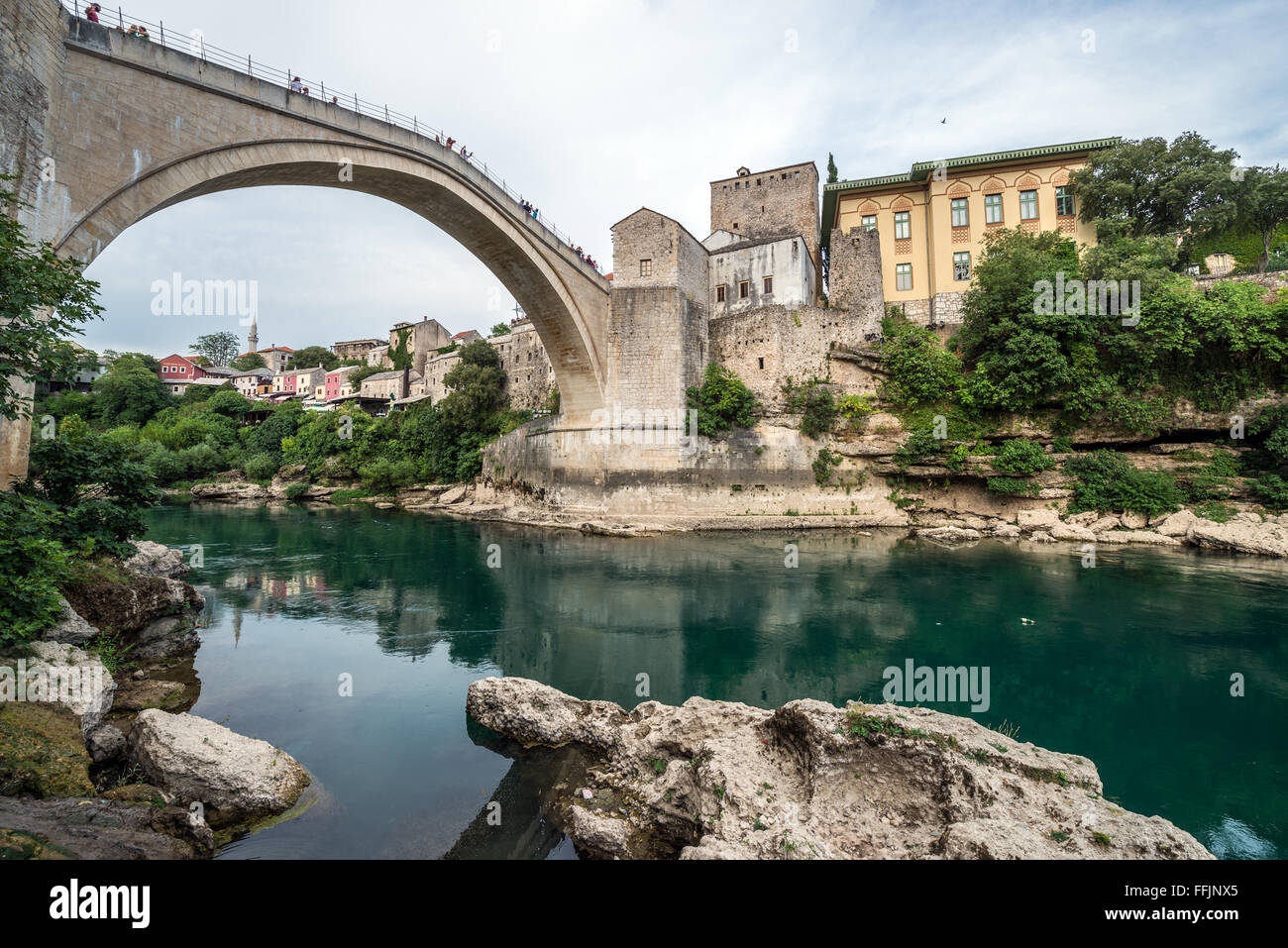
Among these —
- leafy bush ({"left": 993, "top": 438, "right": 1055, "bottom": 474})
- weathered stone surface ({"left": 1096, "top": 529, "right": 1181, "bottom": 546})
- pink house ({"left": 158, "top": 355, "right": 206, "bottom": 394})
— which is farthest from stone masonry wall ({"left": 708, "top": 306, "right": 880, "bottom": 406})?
pink house ({"left": 158, "top": 355, "right": 206, "bottom": 394})

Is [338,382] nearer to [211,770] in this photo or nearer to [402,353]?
[402,353]

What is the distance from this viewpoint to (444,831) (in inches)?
166

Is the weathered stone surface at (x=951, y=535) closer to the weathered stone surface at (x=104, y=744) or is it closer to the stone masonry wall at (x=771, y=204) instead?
the stone masonry wall at (x=771, y=204)

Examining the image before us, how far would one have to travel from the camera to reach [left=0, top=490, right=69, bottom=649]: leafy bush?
4391 mm

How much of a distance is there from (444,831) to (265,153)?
12655mm

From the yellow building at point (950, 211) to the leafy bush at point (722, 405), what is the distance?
24.3ft

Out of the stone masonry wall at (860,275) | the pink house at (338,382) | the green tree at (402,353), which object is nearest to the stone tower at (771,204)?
the stone masonry wall at (860,275)

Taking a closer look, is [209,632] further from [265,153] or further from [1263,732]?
[1263,732]

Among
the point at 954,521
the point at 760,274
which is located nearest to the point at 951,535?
the point at 954,521

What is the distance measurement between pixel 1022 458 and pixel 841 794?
1797 cm

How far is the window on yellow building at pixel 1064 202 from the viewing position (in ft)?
66.6

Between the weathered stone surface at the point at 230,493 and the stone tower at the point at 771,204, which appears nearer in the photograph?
the stone tower at the point at 771,204

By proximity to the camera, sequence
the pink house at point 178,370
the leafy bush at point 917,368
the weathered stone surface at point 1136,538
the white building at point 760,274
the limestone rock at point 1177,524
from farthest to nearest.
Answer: the pink house at point 178,370 < the white building at point 760,274 < the leafy bush at point 917,368 < the limestone rock at point 1177,524 < the weathered stone surface at point 1136,538

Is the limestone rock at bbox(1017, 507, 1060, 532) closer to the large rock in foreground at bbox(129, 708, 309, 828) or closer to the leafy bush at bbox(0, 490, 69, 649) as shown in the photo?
the large rock in foreground at bbox(129, 708, 309, 828)
